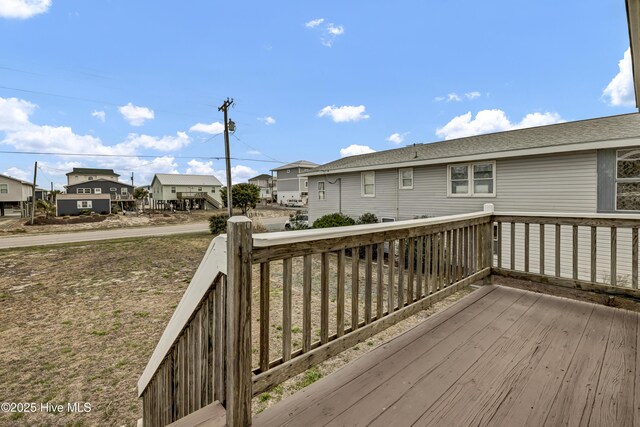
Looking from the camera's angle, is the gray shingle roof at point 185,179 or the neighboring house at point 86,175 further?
the neighboring house at point 86,175

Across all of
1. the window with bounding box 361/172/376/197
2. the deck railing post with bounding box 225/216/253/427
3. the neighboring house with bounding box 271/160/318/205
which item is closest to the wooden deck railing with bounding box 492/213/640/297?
the deck railing post with bounding box 225/216/253/427

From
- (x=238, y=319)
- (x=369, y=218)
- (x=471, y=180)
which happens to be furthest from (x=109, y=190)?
(x=238, y=319)

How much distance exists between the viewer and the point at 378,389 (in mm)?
1744

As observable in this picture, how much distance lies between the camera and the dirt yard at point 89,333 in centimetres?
333

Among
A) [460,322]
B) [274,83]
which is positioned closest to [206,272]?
[460,322]

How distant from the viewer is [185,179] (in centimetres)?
4528

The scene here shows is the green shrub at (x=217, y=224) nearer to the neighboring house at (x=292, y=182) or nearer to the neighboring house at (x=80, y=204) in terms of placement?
the neighboring house at (x=292, y=182)

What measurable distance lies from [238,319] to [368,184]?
1247 centimetres

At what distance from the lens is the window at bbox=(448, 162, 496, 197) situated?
966 cm

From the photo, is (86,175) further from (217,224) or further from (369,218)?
(369,218)

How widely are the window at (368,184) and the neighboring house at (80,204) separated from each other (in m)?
34.2

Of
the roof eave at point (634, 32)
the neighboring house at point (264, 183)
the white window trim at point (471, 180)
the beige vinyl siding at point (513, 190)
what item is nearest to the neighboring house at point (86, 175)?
the neighboring house at point (264, 183)

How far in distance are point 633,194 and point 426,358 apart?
28.3ft

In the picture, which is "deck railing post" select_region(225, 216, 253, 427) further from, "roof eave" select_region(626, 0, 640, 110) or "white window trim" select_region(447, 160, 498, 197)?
"white window trim" select_region(447, 160, 498, 197)
